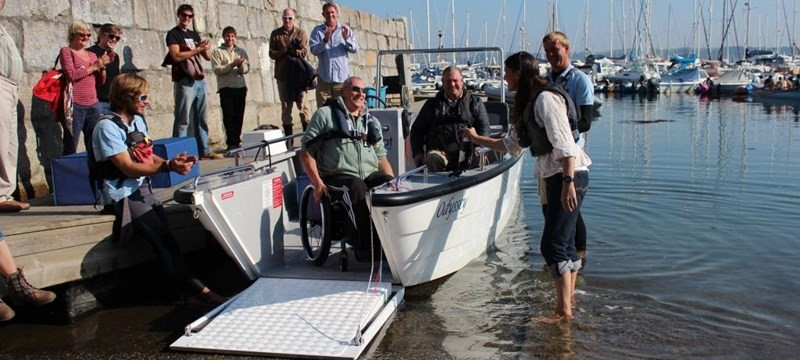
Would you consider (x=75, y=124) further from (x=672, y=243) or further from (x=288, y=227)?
(x=672, y=243)

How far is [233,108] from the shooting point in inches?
391

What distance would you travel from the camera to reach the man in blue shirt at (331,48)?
9961mm

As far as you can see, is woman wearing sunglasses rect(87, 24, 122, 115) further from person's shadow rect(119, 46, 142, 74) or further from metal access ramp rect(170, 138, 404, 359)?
metal access ramp rect(170, 138, 404, 359)

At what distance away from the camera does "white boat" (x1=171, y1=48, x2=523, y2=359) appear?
5035mm

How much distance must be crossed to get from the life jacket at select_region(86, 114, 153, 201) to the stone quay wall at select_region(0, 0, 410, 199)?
2165mm

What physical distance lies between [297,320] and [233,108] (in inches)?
206

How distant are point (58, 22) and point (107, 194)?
3.01 meters

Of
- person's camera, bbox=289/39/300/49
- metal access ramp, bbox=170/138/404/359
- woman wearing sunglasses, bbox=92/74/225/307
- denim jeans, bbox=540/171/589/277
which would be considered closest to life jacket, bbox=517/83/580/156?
denim jeans, bbox=540/171/589/277

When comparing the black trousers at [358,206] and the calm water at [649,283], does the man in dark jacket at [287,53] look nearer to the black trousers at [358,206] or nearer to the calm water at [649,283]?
the calm water at [649,283]

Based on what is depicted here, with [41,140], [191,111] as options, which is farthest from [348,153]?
[191,111]

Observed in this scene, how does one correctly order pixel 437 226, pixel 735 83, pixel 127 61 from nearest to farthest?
pixel 437 226 < pixel 127 61 < pixel 735 83

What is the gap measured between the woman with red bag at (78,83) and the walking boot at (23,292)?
205 cm

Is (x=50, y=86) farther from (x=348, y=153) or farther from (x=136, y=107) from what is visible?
(x=348, y=153)

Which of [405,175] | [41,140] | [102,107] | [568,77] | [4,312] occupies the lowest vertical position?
[4,312]
